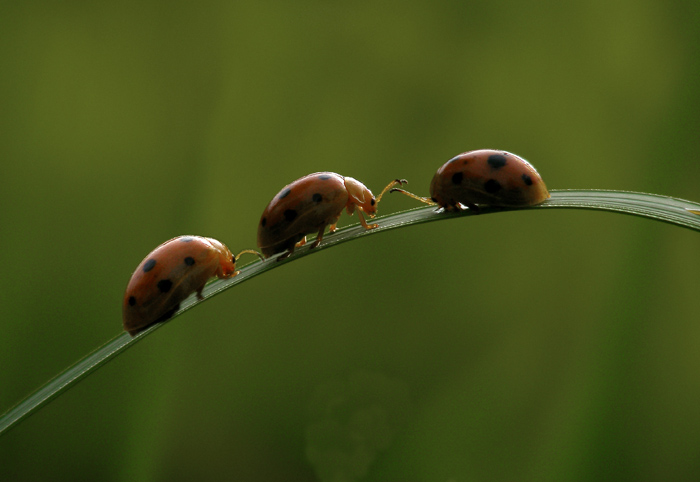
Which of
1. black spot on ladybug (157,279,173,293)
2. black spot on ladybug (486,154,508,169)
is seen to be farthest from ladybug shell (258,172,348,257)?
black spot on ladybug (486,154,508,169)

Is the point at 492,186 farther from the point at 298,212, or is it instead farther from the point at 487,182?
the point at 298,212

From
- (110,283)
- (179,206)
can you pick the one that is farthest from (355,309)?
(110,283)

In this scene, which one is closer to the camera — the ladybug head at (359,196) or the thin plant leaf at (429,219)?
the thin plant leaf at (429,219)

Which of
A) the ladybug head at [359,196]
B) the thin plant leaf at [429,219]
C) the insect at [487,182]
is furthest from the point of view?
the ladybug head at [359,196]

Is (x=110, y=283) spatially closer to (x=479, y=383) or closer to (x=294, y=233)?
(x=294, y=233)

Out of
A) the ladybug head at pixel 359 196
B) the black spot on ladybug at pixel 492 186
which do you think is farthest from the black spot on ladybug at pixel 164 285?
the black spot on ladybug at pixel 492 186

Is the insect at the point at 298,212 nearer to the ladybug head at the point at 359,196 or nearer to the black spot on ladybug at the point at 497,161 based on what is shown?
the ladybug head at the point at 359,196

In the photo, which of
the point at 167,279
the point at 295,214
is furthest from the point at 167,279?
the point at 295,214
